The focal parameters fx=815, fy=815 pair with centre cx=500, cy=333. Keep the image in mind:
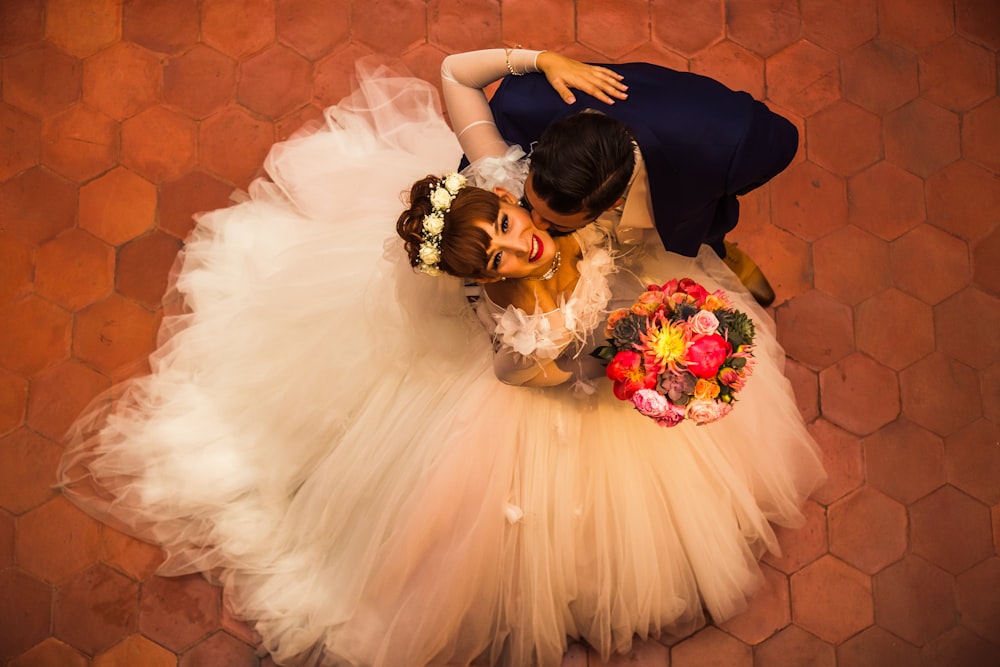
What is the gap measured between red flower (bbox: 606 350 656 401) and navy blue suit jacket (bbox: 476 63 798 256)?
0.42 m

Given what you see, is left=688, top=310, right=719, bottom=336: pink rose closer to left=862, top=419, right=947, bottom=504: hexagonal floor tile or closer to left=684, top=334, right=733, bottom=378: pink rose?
left=684, top=334, right=733, bottom=378: pink rose

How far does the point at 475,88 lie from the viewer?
2326 millimetres

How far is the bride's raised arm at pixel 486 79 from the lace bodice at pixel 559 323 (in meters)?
0.37

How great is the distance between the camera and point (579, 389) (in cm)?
225

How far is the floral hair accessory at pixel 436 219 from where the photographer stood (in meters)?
1.91

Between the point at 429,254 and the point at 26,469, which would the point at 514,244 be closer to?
the point at 429,254

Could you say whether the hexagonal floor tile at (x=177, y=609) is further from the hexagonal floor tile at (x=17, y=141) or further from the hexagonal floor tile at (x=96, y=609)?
the hexagonal floor tile at (x=17, y=141)

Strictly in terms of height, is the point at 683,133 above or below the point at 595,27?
above

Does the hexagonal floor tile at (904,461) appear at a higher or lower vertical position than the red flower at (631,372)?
lower

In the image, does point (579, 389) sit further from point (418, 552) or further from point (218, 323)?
point (218, 323)

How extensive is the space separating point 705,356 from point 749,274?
1209 millimetres

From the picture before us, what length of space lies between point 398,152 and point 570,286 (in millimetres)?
1121

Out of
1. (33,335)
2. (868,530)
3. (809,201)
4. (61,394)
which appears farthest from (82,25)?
(868,530)

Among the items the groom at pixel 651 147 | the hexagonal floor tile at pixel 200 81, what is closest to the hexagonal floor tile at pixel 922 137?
the groom at pixel 651 147
